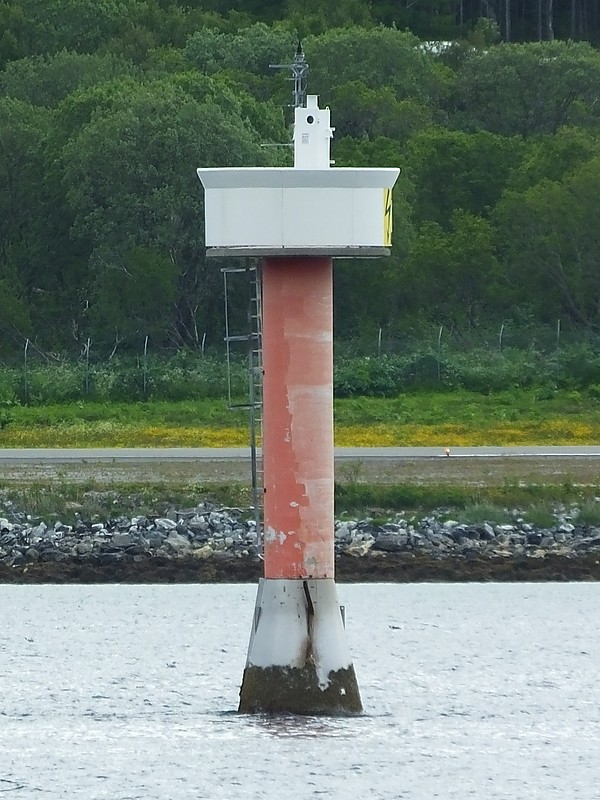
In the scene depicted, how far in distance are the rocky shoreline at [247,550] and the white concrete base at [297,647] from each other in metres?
12.6

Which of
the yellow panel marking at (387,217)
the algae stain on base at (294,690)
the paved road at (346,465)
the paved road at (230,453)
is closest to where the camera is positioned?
the algae stain on base at (294,690)

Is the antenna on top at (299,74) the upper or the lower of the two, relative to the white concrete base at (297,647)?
upper

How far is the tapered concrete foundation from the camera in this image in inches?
673

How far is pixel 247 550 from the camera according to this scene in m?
31.1

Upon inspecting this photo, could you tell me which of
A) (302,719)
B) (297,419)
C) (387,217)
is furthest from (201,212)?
(302,719)

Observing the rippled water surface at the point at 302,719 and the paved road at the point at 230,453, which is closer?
the rippled water surface at the point at 302,719

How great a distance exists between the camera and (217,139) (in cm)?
5369

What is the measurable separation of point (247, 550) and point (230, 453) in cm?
745

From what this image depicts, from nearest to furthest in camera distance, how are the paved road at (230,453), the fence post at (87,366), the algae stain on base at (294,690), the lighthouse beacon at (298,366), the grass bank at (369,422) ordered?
1. the lighthouse beacon at (298,366)
2. the algae stain on base at (294,690)
3. the paved road at (230,453)
4. the grass bank at (369,422)
5. the fence post at (87,366)

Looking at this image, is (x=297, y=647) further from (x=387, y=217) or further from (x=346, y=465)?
(x=346, y=465)

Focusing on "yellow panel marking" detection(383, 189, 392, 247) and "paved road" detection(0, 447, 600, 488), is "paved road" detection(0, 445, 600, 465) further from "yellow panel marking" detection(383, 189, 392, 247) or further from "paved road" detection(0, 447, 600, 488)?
"yellow panel marking" detection(383, 189, 392, 247)

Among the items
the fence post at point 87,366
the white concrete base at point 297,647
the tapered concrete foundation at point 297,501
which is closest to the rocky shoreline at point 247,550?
the white concrete base at point 297,647

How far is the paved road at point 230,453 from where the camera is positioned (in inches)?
1485

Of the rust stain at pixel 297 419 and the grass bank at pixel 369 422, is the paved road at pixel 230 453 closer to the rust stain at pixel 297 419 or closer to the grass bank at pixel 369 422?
the grass bank at pixel 369 422
